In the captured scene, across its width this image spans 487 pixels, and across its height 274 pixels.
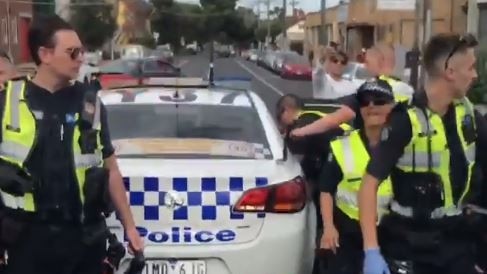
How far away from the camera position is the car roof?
6.16 m

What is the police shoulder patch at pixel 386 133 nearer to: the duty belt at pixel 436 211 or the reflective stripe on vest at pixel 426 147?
the reflective stripe on vest at pixel 426 147

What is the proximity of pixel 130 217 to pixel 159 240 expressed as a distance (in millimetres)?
1003

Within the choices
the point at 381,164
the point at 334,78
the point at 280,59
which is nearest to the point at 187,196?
the point at 381,164

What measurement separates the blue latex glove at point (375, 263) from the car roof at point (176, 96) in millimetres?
2311

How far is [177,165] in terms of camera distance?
534 centimetres

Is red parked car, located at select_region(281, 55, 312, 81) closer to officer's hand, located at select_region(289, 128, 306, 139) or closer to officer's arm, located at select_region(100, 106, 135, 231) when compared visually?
officer's hand, located at select_region(289, 128, 306, 139)

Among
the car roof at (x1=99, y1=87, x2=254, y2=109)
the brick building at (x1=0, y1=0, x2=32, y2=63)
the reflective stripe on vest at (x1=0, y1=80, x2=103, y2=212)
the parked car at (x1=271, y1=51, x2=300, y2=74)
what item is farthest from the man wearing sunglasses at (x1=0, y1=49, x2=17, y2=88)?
the parked car at (x1=271, y1=51, x2=300, y2=74)

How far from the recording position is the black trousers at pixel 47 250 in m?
4.02

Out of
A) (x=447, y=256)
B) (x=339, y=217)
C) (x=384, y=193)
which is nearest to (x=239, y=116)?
(x=339, y=217)

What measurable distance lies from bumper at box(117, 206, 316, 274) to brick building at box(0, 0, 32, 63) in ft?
151

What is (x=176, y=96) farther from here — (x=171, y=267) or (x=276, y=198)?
(x=171, y=267)

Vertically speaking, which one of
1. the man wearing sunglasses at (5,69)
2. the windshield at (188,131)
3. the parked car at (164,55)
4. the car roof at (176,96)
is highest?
the man wearing sunglasses at (5,69)

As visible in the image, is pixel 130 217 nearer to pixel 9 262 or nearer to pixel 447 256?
pixel 9 262

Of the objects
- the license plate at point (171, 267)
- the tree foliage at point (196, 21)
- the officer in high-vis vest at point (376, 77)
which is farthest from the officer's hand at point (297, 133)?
the tree foliage at point (196, 21)
